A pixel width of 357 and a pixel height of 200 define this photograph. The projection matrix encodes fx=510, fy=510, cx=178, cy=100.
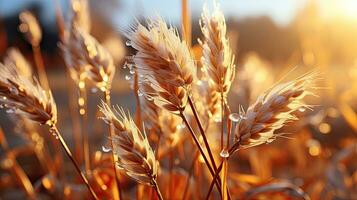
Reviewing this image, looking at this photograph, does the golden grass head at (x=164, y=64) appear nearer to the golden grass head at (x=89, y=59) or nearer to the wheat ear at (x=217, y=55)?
the wheat ear at (x=217, y=55)

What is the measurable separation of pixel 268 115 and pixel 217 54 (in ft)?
0.32

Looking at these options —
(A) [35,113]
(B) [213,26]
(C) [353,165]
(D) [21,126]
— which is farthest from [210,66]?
(C) [353,165]

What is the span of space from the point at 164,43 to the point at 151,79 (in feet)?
A: 0.14

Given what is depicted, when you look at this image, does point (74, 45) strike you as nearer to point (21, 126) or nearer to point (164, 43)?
point (164, 43)

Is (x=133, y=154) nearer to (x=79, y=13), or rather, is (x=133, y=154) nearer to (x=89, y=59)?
(x=89, y=59)

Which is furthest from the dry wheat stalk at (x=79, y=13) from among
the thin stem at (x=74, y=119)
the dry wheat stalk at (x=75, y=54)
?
the thin stem at (x=74, y=119)

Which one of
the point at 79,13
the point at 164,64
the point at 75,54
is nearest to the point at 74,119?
the point at 79,13

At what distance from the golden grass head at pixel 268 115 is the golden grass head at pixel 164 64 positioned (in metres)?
0.07

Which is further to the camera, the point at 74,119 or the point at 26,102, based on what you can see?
the point at 74,119

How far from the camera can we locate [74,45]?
883 millimetres

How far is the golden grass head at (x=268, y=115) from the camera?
0.55 m

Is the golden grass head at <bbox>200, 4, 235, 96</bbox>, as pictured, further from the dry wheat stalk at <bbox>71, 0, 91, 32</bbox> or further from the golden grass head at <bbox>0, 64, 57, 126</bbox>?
the dry wheat stalk at <bbox>71, 0, 91, 32</bbox>

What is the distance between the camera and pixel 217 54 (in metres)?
0.60

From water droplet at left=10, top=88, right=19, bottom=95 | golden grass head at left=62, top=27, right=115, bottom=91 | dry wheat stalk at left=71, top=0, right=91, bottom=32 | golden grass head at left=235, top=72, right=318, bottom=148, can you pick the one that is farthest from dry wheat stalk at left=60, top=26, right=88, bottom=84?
golden grass head at left=235, top=72, right=318, bottom=148
